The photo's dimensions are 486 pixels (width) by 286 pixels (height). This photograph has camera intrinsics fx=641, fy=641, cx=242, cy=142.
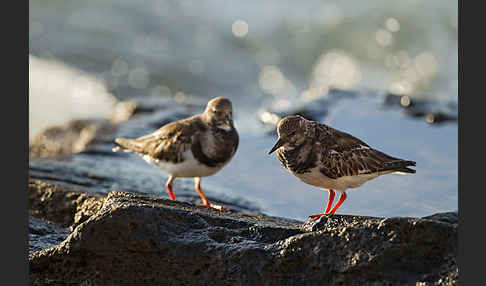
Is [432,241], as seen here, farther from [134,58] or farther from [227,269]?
[134,58]

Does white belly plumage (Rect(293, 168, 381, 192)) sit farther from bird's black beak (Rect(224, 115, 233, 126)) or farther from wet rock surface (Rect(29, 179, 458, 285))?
bird's black beak (Rect(224, 115, 233, 126))

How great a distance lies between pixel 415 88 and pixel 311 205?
25.2 feet

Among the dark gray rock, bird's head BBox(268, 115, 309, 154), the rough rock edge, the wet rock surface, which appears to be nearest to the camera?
the wet rock surface

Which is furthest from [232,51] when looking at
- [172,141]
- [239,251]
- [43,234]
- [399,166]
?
[239,251]

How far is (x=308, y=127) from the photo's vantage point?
15.2ft

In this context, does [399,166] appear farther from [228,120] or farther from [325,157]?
[228,120]

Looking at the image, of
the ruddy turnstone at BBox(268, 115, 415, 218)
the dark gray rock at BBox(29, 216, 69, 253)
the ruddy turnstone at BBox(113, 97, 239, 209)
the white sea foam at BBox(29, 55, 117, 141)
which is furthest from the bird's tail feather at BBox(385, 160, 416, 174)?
the white sea foam at BBox(29, 55, 117, 141)

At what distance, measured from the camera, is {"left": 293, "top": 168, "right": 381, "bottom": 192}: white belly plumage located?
459 centimetres

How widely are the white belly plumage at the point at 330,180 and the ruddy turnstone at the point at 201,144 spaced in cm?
108

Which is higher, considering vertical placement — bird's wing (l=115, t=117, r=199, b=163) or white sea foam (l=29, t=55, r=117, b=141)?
white sea foam (l=29, t=55, r=117, b=141)

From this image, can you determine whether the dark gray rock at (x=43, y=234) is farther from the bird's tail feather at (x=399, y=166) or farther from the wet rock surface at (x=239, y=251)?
the bird's tail feather at (x=399, y=166)

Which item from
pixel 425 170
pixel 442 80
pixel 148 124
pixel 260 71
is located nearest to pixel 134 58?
pixel 260 71

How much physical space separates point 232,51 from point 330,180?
9791mm

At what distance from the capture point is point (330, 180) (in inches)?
183
